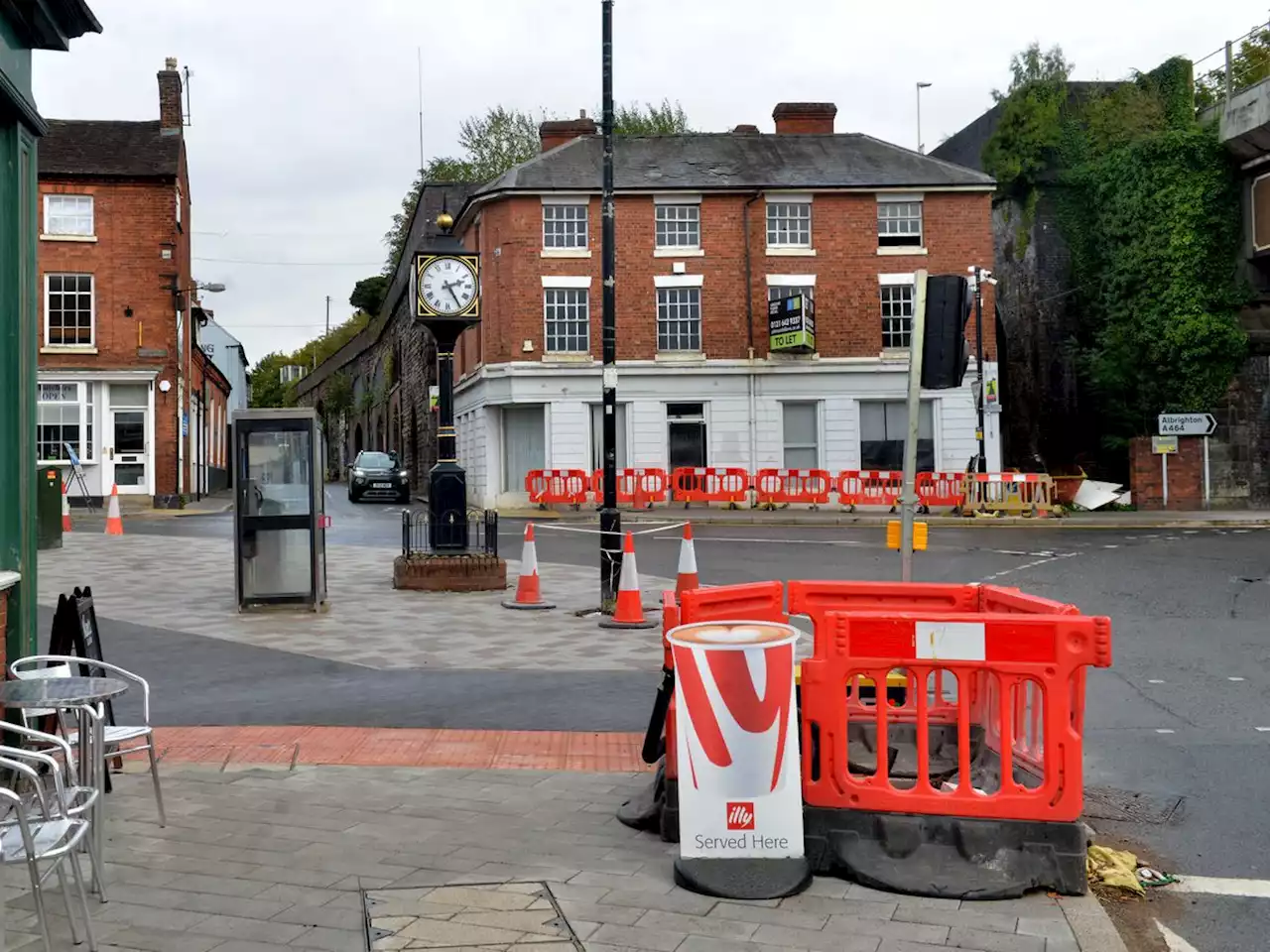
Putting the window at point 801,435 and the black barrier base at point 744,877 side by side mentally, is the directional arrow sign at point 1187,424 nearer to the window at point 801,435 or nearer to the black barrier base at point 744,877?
the window at point 801,435

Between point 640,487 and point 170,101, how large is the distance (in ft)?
58.7

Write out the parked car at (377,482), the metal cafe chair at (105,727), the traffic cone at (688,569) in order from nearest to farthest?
the metal cafe chair at (105,727)
the traffic cone at (688,569)
the parked car at (377,482)

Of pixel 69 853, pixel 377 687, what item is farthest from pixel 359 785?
pixel 377 687

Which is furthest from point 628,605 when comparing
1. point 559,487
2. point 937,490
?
point 937,490

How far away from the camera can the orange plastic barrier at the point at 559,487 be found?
3172 centimetres

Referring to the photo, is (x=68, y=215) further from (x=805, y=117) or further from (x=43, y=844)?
(x=43, y=844)

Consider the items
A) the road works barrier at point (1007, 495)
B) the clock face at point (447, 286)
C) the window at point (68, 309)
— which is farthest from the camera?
the window at point (68, 309)

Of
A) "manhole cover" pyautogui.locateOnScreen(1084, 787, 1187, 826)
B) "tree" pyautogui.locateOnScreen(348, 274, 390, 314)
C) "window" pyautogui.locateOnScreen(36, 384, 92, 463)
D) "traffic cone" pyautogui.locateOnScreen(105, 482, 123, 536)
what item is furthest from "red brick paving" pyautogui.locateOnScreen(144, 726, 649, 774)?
"tree" pyautogui.locateOnScreen(348, 274, 390, 314)

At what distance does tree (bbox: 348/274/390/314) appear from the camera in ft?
223

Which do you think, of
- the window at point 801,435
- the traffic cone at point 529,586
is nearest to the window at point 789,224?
the window at point 801,435

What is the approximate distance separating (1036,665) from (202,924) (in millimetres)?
3247

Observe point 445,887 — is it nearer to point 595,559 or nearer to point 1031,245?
point 595,559

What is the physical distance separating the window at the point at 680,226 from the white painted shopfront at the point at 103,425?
577 inches

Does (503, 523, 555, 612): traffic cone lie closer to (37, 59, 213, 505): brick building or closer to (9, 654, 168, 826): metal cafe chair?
(9, 654, 168, 826): metal cafe chair
